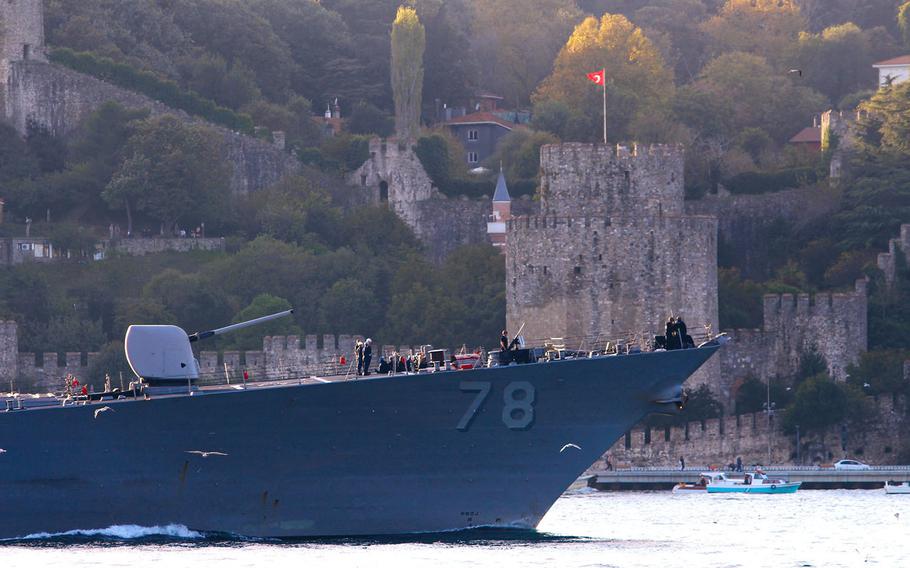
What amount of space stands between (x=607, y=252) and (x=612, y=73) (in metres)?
44.4

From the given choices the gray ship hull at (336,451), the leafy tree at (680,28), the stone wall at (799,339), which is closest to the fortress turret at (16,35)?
the stone wall at (799,339)

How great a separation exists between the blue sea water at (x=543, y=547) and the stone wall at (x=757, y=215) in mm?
40269

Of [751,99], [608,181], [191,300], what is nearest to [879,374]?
[608,181]

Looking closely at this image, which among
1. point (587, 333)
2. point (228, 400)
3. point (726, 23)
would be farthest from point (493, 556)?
point (726, 23)

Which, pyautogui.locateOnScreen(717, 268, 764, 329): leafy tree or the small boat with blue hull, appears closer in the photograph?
the small boat with blue hull

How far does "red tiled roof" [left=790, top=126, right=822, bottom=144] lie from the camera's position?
454 feet

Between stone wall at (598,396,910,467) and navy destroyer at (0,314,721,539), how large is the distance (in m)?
30.1

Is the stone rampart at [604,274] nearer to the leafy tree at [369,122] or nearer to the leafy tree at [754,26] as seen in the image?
the leafy tree at [369,122]

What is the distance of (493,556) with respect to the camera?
2505 inches

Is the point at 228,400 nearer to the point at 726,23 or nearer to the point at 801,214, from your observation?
the point at 801,214

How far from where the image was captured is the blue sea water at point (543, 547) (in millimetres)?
63281

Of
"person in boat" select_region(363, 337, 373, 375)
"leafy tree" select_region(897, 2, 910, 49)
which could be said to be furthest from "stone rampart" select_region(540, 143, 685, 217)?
"leafy tree" select_region(897, 2, 910, 49)

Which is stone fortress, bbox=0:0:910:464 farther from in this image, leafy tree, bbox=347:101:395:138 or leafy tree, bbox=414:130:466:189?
leafy tree, bbox=347:101:395:138

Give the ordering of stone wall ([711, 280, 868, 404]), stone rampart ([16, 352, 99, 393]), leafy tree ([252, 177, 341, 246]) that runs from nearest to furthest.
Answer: stone rampart ([16, 352, 99, 393]), stone wall ([711, 280, 868, 404]), leafy tree ([252, 177, 341, 246])
